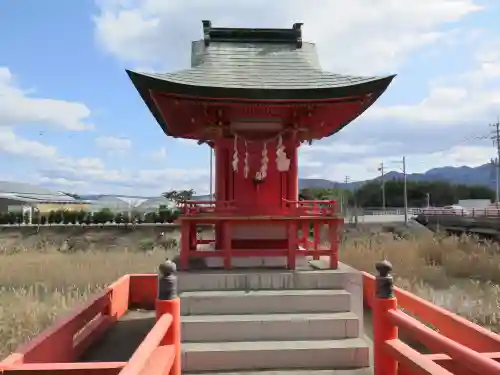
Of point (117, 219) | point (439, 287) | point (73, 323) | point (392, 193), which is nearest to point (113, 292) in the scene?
point (73, 323)

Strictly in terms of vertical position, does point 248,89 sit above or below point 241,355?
above

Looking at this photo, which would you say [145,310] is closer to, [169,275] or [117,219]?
[169,275]

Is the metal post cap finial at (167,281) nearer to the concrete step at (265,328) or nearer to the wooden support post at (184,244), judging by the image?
the concrete step at (265,328)

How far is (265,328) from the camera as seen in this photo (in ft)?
22.5

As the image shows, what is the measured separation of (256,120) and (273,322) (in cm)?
390

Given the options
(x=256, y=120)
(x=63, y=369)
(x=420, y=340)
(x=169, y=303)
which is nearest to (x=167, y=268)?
(x=169, y=303)

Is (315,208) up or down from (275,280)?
up

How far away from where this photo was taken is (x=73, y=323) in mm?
6680

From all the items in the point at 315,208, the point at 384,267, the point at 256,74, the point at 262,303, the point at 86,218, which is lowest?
the point at 262,303

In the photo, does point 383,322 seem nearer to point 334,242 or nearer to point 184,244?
point 334,242

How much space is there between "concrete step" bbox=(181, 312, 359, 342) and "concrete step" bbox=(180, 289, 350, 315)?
18cm

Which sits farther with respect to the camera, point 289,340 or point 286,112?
point 286,112

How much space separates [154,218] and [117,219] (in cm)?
448

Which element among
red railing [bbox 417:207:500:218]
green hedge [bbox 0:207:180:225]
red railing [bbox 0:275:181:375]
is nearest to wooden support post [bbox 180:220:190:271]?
red railing [bbox 0:275:181:375]
